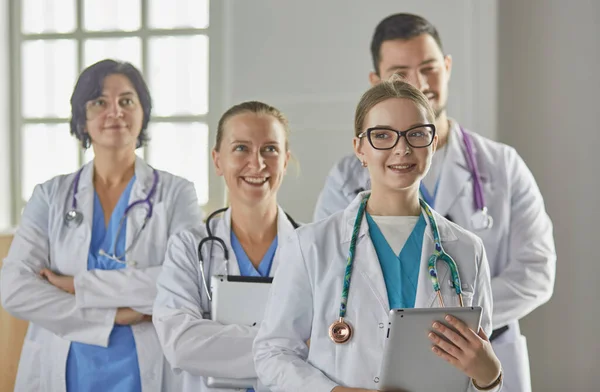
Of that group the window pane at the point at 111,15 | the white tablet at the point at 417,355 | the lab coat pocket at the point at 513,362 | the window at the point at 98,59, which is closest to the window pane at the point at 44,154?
the window at the point at 98,59

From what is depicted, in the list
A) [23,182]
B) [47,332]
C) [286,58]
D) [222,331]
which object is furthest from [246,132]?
[23,182]

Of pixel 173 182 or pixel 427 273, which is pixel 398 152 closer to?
pixel 427 273

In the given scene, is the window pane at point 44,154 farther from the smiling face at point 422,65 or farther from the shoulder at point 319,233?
the shoulder at point 319,233

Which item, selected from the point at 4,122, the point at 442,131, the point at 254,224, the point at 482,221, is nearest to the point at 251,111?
the point at 254,224

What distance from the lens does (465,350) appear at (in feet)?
4.26

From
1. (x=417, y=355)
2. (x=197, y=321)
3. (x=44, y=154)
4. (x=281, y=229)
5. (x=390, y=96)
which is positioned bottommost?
(x=197, y=321)

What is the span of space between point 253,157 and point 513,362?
0.96 m

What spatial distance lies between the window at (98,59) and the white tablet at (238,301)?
1478 mm

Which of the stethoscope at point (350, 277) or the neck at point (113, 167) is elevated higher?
the neck at point (113, 167)

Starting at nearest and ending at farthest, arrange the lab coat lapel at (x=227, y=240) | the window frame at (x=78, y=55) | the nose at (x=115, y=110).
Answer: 1. the lab coat lapel at (x=227, y=240)
2. the nose at (x=115, y=110)
3. the window frame at (x=78, y=55)

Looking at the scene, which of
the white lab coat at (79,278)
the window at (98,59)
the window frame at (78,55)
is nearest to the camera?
the white lab coat at (79,278)

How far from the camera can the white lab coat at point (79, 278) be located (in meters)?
2.22

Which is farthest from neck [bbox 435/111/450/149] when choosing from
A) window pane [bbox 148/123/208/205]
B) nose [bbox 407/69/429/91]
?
window pane [bbox 148/123/208/205]

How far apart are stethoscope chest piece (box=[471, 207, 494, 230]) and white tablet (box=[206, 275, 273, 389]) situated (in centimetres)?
65
